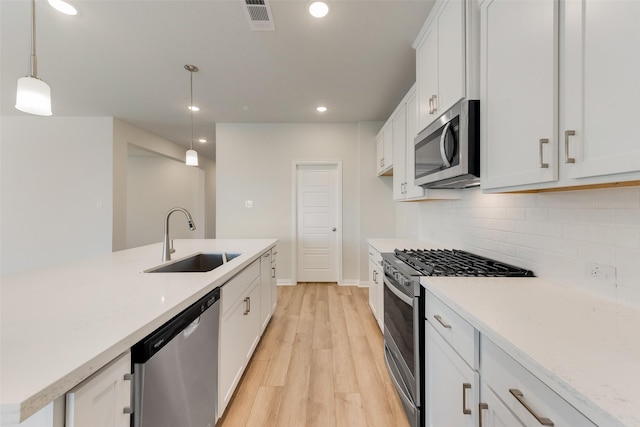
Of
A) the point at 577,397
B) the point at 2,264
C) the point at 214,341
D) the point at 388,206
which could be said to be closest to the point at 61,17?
the point at 214,341

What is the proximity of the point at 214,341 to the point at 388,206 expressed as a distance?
133 inches

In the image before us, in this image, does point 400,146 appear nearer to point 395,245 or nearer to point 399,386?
point 395,245

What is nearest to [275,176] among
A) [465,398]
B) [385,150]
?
[385,150]

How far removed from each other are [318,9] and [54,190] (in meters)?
5.05

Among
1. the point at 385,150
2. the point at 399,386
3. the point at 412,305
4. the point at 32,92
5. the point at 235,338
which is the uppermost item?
the point at 385,150

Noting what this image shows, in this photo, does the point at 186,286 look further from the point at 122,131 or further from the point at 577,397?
the point at 122,131

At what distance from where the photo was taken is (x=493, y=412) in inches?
33.3

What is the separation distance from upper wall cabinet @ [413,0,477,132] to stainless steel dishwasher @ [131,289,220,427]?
5.87 ft

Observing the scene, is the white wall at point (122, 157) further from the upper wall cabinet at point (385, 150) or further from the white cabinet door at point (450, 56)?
the white cabinet door at point (450, 56)

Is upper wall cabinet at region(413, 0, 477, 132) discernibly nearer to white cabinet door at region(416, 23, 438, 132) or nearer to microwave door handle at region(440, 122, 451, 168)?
white cabinet door at region(416, 23, 438, 132)

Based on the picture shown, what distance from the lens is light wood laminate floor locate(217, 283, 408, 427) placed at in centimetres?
159

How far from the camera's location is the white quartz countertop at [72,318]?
22.6 inches

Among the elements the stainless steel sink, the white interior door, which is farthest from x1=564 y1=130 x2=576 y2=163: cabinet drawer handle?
the white interior door

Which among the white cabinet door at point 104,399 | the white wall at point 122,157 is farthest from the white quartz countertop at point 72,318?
the white wall at point 122,157
